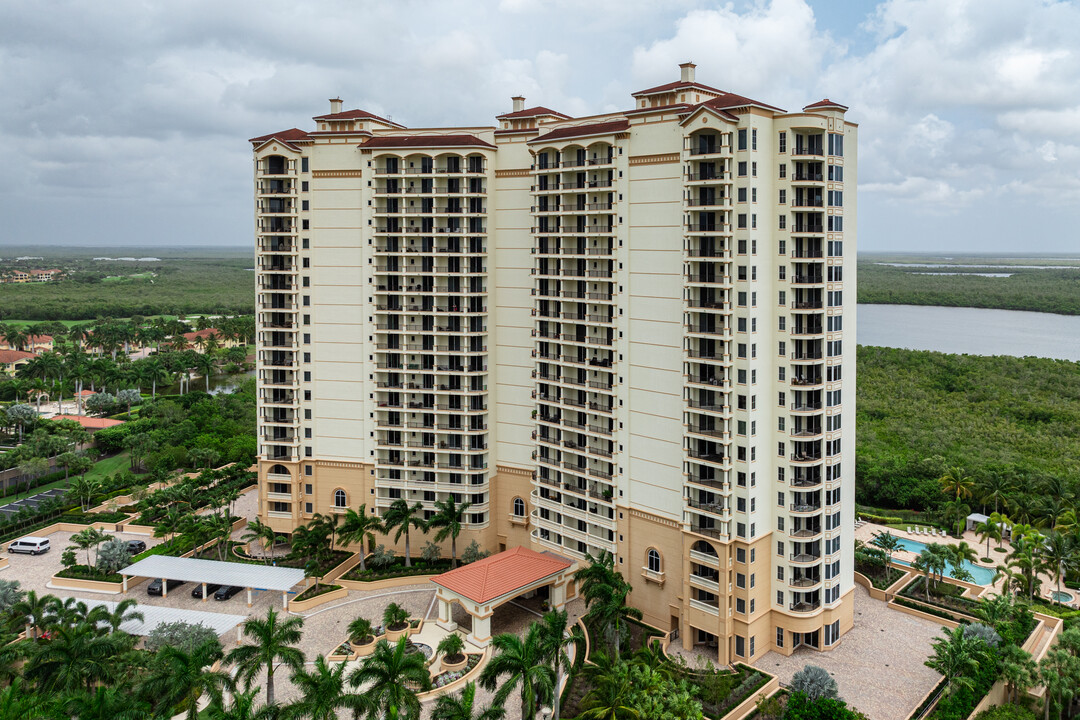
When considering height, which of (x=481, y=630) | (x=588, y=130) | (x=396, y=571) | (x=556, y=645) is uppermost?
(x=588, y=130)

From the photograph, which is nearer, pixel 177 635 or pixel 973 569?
pixel 177 635

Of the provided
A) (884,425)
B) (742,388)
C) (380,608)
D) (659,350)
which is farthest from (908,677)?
(884,425)

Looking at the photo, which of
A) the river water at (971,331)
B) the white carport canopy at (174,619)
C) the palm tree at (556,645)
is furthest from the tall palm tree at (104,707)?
the river water at (971,331)

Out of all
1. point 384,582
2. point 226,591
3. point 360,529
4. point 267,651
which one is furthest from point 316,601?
point 267,651

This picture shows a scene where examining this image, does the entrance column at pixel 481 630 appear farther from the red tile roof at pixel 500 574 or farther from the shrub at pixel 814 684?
the shrub at pixel 814 684

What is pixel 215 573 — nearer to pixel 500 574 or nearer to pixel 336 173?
pixel 500 574

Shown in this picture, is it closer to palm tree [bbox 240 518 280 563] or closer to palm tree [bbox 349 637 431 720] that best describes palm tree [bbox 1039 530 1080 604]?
palm tree [bbox 349 637 431 720]
